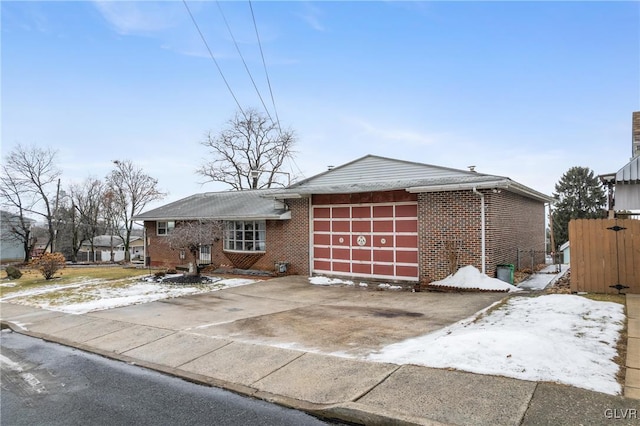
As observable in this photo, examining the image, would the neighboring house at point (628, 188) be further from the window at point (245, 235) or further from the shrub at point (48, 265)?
the shrub at point (48, 265)

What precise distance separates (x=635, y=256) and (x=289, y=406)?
9033 mm

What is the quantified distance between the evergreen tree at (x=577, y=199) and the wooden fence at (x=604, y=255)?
4784cm

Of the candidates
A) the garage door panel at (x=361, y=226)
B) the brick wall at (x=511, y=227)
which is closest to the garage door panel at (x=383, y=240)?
the garage door panel at (x=361, y=226)

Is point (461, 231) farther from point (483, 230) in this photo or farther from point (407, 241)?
point (407, 241)

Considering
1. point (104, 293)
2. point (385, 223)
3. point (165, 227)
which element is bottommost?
point (104, 293)

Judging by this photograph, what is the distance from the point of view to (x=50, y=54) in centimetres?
1362

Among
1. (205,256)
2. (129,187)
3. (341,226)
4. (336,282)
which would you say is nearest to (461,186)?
(341,226)

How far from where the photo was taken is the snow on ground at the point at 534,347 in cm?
460

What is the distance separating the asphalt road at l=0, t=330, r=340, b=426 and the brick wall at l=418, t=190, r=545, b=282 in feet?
30.8

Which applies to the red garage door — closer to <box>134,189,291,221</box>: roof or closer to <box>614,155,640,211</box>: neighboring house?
<box>134,189,291,221</box>: roof

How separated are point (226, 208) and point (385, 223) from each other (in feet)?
30.5

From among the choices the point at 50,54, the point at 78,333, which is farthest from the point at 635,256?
the point at 50,54

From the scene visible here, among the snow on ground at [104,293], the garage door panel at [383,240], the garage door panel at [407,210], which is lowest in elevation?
the snow on ground at [104,293]

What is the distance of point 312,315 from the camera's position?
8.96 meters
